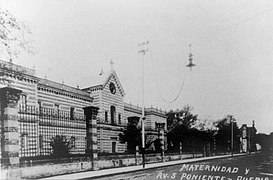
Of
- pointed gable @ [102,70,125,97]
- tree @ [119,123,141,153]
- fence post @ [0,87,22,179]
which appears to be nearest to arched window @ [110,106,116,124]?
pointed gable @ [102,70,125,97]

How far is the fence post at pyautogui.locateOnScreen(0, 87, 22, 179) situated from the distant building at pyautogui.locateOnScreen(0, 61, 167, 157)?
3 cm

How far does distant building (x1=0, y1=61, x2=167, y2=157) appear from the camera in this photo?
27.7 ft

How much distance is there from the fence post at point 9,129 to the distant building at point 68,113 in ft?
0.10

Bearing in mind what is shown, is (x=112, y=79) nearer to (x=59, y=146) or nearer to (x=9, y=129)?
(x=59, y=146)

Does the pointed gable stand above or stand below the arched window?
above

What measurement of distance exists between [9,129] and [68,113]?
257 inches

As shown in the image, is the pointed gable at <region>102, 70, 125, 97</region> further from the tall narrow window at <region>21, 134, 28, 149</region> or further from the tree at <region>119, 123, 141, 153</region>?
the tall narrow window at <region>21, 134, 28, 149</region>

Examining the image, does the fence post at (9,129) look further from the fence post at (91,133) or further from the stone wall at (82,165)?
the fence post at (91,133)

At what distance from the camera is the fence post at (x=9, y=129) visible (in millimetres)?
6754

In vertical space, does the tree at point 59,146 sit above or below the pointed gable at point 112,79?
below

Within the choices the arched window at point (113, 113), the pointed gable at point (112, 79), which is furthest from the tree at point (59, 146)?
the arched window at point (113, 113)

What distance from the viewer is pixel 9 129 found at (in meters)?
6.93

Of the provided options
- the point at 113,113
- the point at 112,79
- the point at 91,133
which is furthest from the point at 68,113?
the point at 113,113

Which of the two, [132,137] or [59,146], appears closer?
[59,146]
